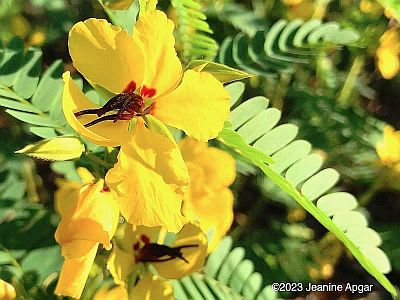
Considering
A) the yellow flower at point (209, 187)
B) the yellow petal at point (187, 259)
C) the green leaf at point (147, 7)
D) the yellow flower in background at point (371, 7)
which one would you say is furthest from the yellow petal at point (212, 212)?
the yellow flower in background at point (371, 7)

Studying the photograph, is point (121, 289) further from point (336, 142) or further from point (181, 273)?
point (336, 142)

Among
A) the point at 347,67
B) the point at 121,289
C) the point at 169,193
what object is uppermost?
the point at 347,67

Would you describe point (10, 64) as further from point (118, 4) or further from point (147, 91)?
point (147, 91)

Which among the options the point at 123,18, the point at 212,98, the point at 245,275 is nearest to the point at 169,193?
the point at 212,98

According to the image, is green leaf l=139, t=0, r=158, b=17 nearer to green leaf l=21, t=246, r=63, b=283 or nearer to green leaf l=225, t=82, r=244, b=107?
green leaf l=225, t=82, r=244, b=107

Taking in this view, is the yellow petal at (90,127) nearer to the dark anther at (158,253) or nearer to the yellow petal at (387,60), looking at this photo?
the dark anther at (158,253)

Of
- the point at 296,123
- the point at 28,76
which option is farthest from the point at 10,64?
the point at 296,123
